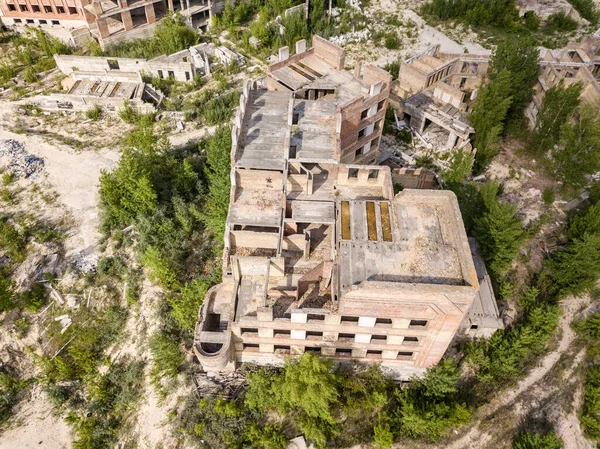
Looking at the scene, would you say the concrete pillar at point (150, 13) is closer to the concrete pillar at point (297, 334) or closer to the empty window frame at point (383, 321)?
the concrete pillar at point (297, 334)

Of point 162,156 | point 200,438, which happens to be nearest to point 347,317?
Result: point 200,438

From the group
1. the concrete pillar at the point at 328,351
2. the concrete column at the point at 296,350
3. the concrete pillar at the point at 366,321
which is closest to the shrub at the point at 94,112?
the concrete column at the point at 296,350

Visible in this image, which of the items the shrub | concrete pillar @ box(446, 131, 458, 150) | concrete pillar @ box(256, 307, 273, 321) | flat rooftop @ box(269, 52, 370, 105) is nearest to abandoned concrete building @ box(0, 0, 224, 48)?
the shrub

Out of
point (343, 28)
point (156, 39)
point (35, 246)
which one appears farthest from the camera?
point (343, 28)

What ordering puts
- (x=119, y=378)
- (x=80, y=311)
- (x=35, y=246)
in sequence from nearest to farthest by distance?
(x=119, y=378)
(x=80, y=311)
(x=35, y=246)

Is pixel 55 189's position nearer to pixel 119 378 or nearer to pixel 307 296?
pixel 119 378

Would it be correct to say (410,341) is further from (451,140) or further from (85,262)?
(85,262)

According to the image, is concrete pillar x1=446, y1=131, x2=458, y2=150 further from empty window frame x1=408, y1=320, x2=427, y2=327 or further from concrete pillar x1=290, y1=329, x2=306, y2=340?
concrete pillar x1=290, y1=329, x2=306, y2=340
